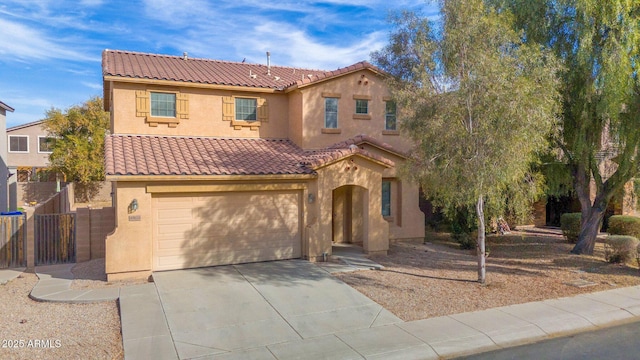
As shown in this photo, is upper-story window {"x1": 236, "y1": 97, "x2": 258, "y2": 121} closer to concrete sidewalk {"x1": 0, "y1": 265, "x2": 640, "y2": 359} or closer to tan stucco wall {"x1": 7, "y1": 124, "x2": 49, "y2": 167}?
concrete sidewalk {"x1": 0, "y1": 265, "x2": 640, "y2": 359}

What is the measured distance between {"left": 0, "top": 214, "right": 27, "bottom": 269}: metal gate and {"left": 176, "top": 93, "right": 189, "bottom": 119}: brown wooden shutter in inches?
215

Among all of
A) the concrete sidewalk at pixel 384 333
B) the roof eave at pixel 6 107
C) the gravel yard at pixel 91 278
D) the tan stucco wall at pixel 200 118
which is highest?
the roof eave at pixel 6 107

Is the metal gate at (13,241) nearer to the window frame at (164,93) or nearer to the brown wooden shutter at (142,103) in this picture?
the brown wooden shutter at (142,103)

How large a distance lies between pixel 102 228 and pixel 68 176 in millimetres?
21341

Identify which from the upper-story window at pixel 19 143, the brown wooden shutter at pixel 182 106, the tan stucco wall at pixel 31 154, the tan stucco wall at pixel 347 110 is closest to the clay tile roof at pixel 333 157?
the tan stucco wall at pixel 347 110

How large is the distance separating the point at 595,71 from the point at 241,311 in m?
11.5

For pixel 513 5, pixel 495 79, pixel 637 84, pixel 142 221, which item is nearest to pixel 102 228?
pixel 142 221

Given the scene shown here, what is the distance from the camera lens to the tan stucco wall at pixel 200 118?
1408cm

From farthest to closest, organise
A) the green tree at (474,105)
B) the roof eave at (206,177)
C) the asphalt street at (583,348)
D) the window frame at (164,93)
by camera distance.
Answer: the window frame at (164,93), the roof eave at (206,177), the green tree at (474,105), the asphalt street at (583,348)

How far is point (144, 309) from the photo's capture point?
29.7 ft

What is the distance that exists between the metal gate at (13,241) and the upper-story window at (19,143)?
29739 millimetres

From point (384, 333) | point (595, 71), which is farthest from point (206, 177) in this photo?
point (595, 71)

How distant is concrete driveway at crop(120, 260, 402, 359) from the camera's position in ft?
24.5

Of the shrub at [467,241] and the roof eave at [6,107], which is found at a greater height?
the roof eave at [6,107]
